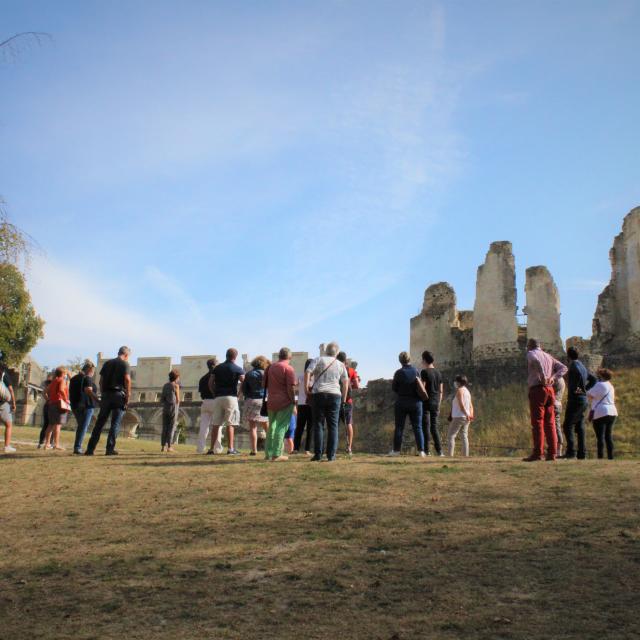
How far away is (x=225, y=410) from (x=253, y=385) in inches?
28.9

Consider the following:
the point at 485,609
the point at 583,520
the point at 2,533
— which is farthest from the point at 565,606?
the point at 2,533

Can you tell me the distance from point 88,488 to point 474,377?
Answer: 29.2 m

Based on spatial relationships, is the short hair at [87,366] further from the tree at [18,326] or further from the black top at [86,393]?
the tree at [18,326]

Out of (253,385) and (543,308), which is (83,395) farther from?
(543,308)

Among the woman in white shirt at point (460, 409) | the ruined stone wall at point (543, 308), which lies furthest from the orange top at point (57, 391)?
the ruined stone wall at point (543, 308)

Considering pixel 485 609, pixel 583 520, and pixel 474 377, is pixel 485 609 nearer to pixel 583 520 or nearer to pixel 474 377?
pixel 583 520

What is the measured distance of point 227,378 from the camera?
14664mm

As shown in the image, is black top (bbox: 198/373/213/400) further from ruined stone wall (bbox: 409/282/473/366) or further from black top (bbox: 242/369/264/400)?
ruined stone wall (bbox: 409/282/473/366)

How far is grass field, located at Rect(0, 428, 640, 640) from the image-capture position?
6176 millimetres

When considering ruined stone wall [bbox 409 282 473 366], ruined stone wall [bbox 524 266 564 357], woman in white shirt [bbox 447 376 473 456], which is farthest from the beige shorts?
ruined stone wall [bbox 409 282 473 366]

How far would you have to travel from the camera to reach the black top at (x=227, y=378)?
14625 millimetres

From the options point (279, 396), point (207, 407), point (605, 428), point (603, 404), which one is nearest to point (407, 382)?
point (279, 396)

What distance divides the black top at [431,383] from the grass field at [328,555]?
406cm

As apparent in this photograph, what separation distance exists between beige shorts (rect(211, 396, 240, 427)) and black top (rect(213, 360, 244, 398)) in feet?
0.41
